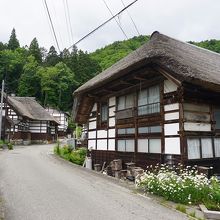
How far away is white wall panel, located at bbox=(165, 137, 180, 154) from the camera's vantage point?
31.7 feet

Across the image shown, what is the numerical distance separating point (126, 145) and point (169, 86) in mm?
3854

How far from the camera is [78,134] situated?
1321 inches

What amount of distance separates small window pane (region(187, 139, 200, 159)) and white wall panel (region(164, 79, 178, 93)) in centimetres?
200

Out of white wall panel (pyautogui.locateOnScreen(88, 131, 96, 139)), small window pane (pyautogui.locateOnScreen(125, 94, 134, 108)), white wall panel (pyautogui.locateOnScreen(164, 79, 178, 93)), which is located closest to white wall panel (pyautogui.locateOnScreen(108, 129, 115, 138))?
small window pane (pyautogui.locateOnScreen(125, 94, 134, 108))

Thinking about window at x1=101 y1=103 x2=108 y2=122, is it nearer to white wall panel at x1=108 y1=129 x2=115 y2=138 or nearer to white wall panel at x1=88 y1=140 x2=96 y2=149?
white wall panel at x1=108 y1=129 x2=115 y2=138

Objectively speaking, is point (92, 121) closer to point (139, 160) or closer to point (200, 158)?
point (139, 160)

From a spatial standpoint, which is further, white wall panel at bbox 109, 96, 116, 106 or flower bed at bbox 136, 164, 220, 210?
white wall panel at bbox 109, 96, 116, 106

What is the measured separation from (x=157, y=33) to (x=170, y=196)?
769cm

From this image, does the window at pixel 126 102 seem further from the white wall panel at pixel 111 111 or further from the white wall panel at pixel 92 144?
the white wall panel at pixel 92 144

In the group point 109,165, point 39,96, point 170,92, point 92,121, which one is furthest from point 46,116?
point 170,92

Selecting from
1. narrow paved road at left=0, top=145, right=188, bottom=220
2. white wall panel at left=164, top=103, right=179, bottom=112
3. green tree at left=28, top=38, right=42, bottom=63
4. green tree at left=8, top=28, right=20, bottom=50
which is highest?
green tree at left=8, top=28, right=20, bottom=50

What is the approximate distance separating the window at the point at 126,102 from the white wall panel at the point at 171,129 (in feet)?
9.09

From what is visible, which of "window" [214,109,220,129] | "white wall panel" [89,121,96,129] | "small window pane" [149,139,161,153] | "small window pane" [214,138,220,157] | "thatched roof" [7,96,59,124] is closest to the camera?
"small window pane" [214,138,220,157]

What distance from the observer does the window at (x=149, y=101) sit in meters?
11.0
